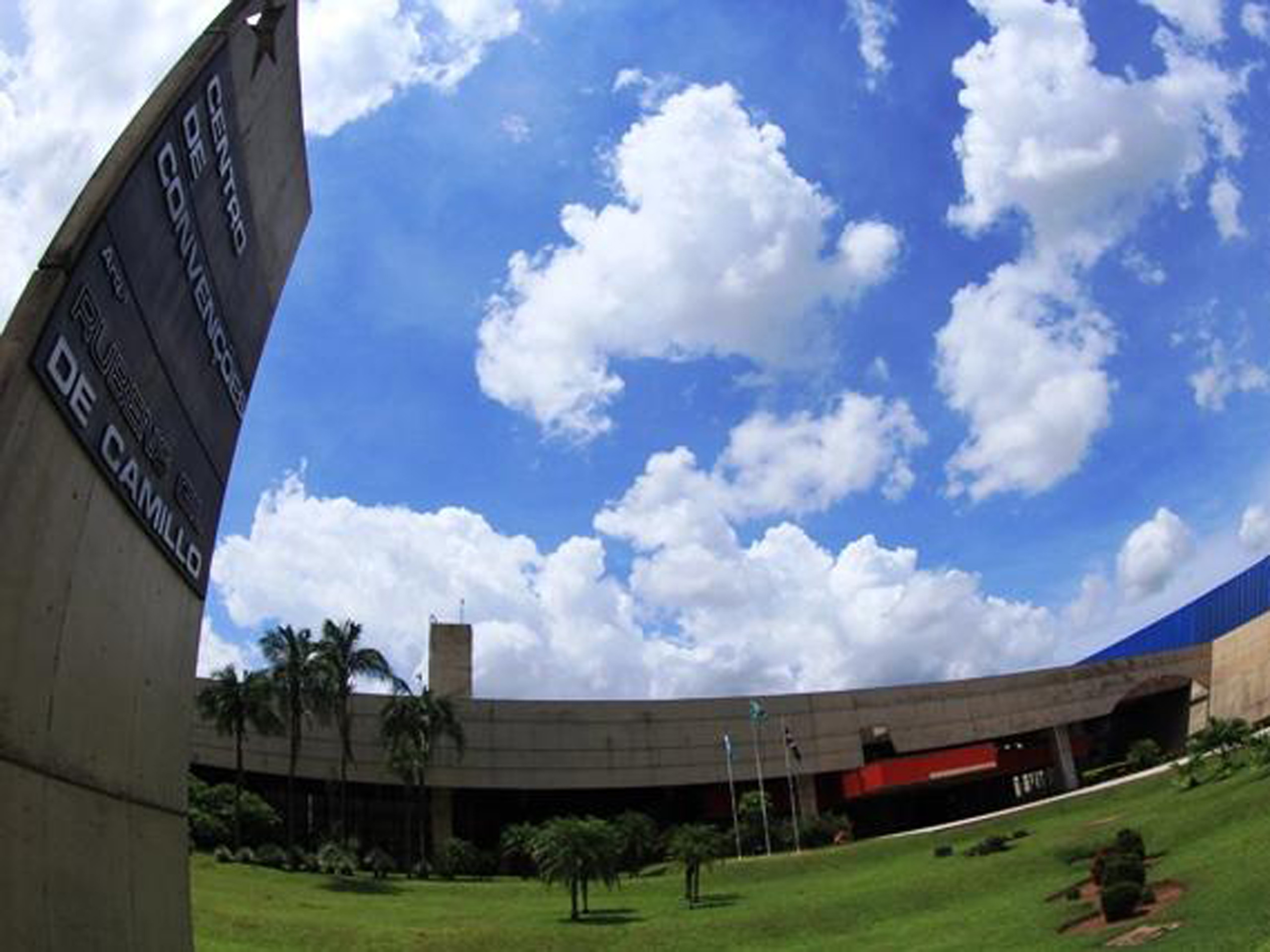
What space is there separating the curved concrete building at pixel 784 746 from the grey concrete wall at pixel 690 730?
0.10m

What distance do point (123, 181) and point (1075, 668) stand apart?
292 ft

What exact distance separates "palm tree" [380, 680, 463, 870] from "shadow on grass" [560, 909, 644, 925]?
2111 centimetres

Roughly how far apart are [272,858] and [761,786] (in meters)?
33.1

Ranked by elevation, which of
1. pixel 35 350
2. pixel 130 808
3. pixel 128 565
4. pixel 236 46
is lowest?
pixel 130 808

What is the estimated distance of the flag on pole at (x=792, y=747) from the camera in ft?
246

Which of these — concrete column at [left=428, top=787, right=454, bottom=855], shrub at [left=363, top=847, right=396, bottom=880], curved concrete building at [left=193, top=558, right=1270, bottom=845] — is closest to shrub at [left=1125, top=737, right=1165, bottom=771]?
curved concrete building at [left=193, top=558, right=1270, bottom=845]

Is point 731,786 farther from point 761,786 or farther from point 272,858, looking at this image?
point 272,858

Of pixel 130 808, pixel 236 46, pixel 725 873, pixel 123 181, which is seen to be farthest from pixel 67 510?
pixel 725 873

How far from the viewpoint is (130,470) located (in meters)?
7.37

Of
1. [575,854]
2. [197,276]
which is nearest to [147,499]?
[197,276]

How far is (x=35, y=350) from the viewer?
568cm

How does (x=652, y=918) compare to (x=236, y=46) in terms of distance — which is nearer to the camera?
(x=236, y=46)

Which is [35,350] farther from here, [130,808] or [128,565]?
[130,808]

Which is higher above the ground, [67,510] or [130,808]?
[67,510]
